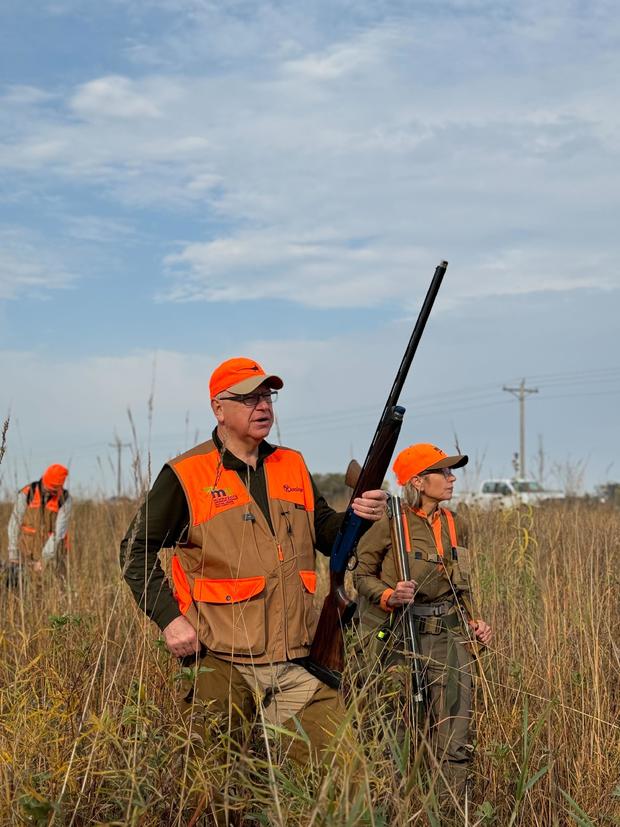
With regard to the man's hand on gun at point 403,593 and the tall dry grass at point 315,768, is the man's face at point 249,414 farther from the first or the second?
the man's hand on gun at point 403,593

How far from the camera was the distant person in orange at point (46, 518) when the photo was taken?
27.6ft

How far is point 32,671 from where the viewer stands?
15.1 feet

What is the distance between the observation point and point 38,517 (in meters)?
8.86

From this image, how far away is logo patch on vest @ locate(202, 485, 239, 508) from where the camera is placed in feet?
12.1

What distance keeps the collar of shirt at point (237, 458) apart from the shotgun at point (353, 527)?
39 centimetres

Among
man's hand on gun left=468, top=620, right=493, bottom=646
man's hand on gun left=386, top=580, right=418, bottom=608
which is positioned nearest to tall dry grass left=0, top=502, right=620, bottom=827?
man's hand on gun left=468, top=620, right=493, bottom=646

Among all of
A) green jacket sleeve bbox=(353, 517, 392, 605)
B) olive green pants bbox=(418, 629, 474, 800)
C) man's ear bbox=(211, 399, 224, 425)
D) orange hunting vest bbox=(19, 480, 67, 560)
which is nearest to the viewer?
man's ear bbox=(211, 399, 224, 425)

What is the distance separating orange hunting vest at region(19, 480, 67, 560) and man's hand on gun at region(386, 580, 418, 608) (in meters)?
4.96

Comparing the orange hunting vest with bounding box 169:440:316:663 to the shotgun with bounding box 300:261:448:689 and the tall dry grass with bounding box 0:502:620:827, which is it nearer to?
the shotgun with bounding box 300:261:448:689

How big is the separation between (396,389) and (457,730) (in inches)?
58.3

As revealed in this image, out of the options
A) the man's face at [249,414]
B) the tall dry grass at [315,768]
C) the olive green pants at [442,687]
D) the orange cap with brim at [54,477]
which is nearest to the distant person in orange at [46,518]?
the orange cap with brim at [54,477]

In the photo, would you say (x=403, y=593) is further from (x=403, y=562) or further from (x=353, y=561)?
(x=353, y=561)

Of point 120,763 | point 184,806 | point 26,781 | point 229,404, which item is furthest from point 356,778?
point 229,404

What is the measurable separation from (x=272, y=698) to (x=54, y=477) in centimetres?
627
